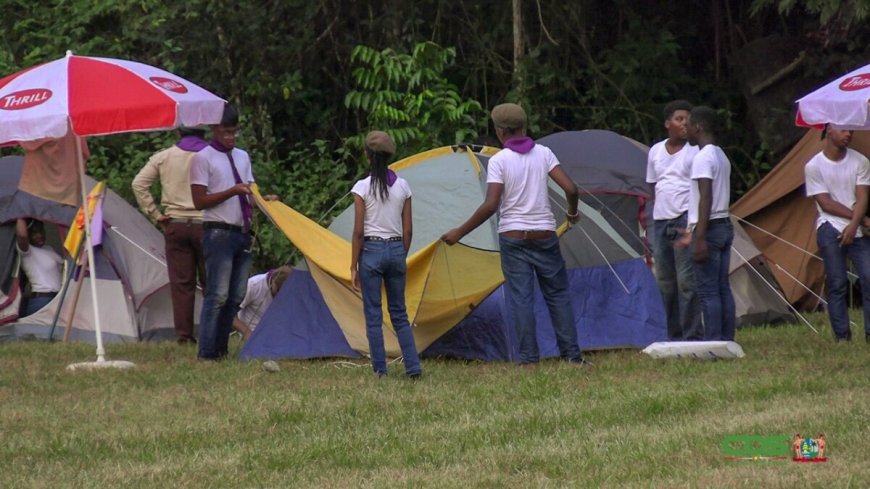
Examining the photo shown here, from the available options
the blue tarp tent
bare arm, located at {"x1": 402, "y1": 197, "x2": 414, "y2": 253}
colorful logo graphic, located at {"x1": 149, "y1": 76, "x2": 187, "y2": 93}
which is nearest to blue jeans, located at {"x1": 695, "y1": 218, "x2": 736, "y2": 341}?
the blue tarp tent

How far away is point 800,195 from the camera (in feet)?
42.3

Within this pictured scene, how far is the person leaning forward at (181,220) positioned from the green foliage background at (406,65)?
3.26 m

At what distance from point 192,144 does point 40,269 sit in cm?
254

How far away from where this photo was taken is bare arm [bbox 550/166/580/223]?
870 cm

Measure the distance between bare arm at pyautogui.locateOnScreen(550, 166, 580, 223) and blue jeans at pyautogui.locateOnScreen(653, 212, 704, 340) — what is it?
0.87 m

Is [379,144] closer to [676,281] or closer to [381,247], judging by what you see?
[381,247]

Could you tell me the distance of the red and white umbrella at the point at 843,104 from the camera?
853 centimetres

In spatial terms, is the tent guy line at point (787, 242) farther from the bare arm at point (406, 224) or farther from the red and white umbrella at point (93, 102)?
the red and white umbrella at point (93, 102)

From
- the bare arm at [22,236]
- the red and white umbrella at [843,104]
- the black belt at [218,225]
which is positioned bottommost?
the bare arm at [22,236]

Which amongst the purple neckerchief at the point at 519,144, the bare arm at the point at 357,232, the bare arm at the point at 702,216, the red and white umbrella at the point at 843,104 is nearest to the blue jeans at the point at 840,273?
the red and white umbrella at the point at 843,104

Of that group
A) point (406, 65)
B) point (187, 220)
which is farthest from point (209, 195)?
point (406, 65)

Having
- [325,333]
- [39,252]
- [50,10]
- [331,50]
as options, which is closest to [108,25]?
[50,10]

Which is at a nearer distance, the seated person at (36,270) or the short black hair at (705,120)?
the short black hair at (705,120)

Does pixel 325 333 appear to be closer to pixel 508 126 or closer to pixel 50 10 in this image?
pixel 508 126
